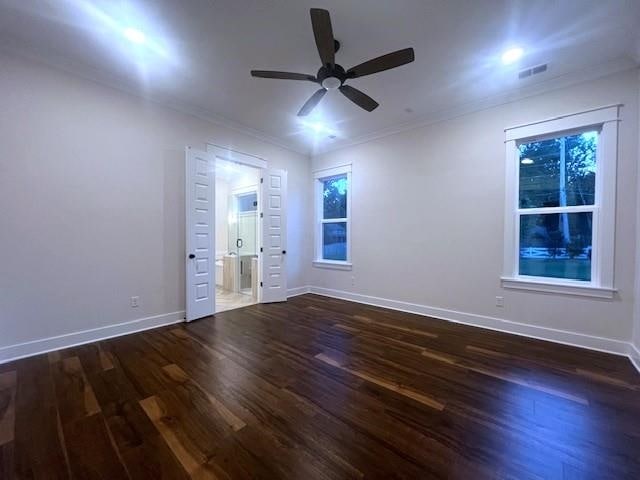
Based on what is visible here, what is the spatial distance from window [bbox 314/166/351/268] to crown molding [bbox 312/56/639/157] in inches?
33.7

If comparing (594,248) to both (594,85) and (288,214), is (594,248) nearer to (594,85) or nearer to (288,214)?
(594,85)

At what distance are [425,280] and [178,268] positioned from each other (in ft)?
12.1

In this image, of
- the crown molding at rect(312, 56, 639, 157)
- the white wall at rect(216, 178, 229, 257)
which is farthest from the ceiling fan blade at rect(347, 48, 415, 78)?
the white wall at rect(216, 178, 229, 257)

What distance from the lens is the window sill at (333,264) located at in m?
5.01

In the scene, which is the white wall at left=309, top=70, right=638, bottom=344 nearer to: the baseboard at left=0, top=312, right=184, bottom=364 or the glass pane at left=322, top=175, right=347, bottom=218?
the glass pane at left=322, top=175, right=347, bottom=218

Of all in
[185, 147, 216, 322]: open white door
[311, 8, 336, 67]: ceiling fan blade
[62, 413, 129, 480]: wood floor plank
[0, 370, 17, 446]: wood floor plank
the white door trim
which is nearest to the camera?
[62, 413, 129, 480]: wood floor plank

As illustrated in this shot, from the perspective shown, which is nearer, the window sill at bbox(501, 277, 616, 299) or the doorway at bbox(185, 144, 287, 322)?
the window sill at bbox(501, 277, 616, 299)

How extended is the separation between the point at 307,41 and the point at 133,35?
1605 mm

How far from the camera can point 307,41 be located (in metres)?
2.43

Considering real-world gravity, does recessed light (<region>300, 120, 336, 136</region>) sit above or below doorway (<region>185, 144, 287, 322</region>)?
above

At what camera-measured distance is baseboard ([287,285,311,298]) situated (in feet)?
17.4

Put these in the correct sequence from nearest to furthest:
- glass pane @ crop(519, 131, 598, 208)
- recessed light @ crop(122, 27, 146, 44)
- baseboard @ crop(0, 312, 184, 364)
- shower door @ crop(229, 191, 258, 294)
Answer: recessed light @ crop(122, 27, 146, 44)
baseboard @ crop(0, 312, 184, 364)
glass pane @ crop(519, 131, 598, 208)
shower door @ crop(229, 191, 258, 294)

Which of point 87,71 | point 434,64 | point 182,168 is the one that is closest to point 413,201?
point 434,64

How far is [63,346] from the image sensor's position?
2.80 metres
